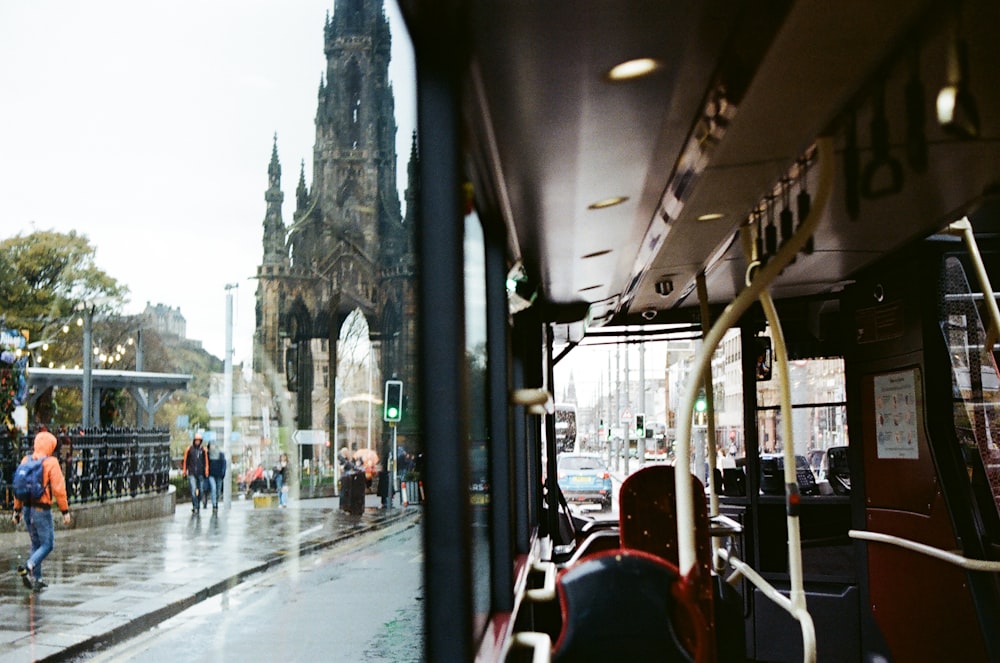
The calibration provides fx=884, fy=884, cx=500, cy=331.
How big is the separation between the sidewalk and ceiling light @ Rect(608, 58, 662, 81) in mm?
986

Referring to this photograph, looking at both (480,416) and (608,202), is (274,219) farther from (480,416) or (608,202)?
(608,202)

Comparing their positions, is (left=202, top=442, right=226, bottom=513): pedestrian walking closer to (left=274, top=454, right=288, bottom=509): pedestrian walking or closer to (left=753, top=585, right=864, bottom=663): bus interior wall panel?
(left=274, top=454, right=288, bottom=509): pedestrian walking

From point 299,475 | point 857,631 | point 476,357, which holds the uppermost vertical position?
point 476,357

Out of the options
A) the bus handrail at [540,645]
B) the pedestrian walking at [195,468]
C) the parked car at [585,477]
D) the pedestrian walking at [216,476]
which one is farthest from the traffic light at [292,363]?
the parked car at [585,477]

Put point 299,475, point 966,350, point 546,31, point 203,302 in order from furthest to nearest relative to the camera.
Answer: point 299,475 → point 203,302 → point 966,350 → point 546,31

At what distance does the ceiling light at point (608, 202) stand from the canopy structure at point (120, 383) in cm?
173

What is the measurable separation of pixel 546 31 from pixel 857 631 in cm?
340

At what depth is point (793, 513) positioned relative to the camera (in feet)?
6.82

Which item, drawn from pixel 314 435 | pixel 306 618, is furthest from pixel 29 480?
pixel 306 618

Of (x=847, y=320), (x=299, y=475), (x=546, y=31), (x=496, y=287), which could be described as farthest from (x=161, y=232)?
(x=299, y=475)

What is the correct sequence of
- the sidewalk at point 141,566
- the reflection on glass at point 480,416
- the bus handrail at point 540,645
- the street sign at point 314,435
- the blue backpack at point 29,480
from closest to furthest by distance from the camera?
1. the bus handrail at point 540,645
2. the blue backpack at point 29,480
3. the reflection on glass at point 480,416
4. the street sign at point 314,435
5. the sidewalk at point 141,566

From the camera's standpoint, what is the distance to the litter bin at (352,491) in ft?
17.3

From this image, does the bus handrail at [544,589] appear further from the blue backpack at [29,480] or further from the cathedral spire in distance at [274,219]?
the cathedral spire in distance at [274,219]

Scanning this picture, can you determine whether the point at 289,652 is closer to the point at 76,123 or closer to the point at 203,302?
the point at 203,302
